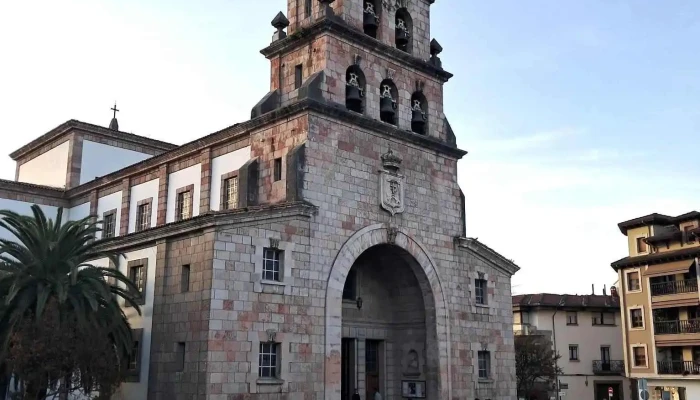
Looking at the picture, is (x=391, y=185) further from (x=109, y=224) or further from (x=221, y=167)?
(x=109, y=224)

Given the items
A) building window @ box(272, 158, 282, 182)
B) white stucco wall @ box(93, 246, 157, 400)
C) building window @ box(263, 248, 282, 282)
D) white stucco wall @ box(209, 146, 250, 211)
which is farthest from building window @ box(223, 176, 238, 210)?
building window @ box(263, 248, 282, 282)

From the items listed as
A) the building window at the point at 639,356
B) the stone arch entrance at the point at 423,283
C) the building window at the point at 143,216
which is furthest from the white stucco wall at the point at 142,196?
the building window at the point at 639,356

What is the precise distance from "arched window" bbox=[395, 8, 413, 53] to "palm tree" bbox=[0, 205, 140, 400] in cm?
1419

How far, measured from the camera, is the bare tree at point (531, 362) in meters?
52.3

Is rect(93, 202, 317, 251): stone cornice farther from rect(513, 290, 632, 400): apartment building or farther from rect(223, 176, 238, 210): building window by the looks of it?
rect(513, 290, 632, 400): apartment building

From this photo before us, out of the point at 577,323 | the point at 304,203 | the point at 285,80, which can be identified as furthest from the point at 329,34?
the point at 577,323

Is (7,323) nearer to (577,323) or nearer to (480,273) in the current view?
(480,273)

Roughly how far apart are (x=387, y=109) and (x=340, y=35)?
11.1ft

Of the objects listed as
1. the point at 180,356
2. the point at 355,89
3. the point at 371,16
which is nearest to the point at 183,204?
the point at 355,89

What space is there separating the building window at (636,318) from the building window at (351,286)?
28652 mm

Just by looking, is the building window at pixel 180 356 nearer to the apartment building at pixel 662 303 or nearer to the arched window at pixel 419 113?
the arched window at pixel 419 113

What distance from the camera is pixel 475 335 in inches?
1163

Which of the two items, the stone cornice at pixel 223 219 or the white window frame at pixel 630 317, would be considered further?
the white window frame at pixel 630 317

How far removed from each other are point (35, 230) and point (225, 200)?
755cm
